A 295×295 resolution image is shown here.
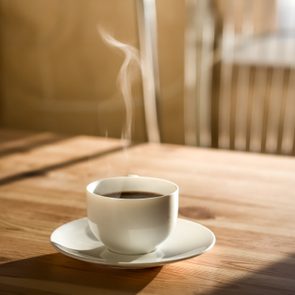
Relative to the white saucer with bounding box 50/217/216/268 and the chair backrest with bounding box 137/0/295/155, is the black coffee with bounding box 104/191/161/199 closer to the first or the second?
the white saucer with bounding box 50/217/216/268

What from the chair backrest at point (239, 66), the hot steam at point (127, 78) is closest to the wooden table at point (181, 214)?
the chair backrest at point (239, 66)

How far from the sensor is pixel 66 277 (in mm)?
781

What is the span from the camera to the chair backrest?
228 cm

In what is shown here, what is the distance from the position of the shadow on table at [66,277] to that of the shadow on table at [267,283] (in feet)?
0.29

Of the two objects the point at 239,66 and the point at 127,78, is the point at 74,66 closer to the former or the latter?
the point at 127,78

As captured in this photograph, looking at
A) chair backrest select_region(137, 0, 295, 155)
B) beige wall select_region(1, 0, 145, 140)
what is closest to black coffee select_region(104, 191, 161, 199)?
chair backrest select_region(137, 0, 295, 155)

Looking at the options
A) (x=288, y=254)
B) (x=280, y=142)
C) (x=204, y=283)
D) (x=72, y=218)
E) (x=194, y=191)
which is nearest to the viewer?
(x=204, y=283)

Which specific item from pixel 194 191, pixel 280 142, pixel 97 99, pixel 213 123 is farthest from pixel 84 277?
pixel 97 99

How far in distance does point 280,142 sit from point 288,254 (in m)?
1.19

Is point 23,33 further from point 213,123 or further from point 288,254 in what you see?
point 288,254

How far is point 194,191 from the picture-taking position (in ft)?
3.91

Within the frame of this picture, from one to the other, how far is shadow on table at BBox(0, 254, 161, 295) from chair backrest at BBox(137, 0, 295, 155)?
1.40 m

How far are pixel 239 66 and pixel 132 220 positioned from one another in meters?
1.64

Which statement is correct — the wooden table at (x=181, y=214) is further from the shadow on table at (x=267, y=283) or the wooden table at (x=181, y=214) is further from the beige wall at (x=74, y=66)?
the beige wall at (x=74, y=66)
